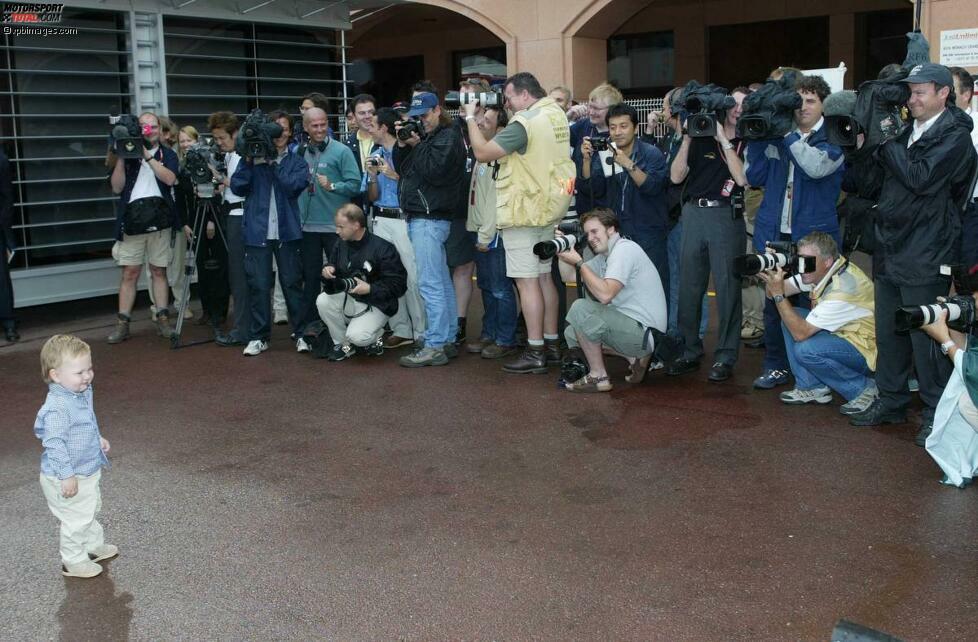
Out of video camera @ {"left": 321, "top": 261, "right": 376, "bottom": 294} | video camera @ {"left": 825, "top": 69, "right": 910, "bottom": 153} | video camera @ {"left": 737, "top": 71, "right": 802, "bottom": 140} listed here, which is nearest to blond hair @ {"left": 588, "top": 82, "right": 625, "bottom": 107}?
video camera @ {"left": 737, "top": 71, "right": 802, "bottom": 140}

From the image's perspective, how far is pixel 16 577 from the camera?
455cm

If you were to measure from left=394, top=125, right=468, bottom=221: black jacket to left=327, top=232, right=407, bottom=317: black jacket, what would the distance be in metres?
0.41

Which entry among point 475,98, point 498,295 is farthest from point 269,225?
point 475,98

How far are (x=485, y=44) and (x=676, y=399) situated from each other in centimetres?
1586

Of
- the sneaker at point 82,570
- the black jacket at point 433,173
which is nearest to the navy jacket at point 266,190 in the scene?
the black jacket at point 433,173

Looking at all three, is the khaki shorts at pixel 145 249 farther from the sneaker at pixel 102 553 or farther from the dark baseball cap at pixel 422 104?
the sneaker at pixel 102 553

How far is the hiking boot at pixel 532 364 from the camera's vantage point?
24.9 ft

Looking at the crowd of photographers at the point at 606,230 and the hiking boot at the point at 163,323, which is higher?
the crowd of photographers at the point at 606,230

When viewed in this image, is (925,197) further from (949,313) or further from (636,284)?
(636,284)

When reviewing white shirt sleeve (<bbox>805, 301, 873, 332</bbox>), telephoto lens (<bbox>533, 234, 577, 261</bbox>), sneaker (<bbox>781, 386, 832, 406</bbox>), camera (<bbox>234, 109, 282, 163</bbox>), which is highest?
camera (<bbox>234, 109, 282, 163</bbox>)

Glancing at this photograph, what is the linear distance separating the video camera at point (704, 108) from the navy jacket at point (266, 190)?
9.87 feet

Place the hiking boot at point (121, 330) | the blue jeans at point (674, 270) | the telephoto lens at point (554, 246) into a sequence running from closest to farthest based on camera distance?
1. the telephoto lens at point (554, 246)
2. the blue jeans at point (674, 270)
3. the hiking boot at point (121, 330)

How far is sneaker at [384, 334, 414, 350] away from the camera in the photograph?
28.6ft

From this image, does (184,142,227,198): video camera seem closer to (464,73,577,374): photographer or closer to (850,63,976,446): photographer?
(464,73,577,374): photographer
